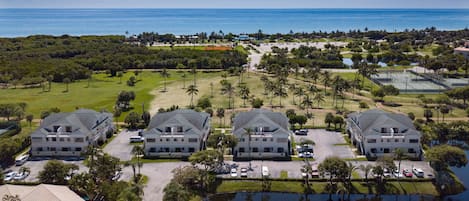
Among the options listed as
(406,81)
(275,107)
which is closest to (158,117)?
(275,107)

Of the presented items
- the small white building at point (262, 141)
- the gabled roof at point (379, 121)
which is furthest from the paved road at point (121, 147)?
the gabled roof at point (379, 121)

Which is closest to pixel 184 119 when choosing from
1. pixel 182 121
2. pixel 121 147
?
pixel 182 121

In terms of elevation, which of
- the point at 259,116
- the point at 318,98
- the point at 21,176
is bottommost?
the point at 21,176

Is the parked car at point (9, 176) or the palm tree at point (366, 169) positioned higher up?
the palm tree at point (366, 169)

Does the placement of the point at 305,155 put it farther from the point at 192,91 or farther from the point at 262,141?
the point at 192,91

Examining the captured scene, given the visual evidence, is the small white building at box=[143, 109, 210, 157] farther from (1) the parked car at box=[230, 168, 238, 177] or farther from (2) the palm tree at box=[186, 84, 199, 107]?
(2) the palm tree at box=[186, 84, 199, 107]

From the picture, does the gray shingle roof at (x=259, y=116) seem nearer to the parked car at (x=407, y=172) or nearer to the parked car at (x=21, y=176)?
the parked car at (x=407, y=172)
